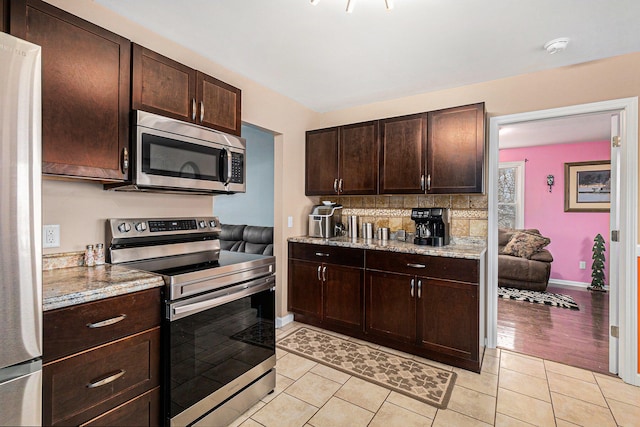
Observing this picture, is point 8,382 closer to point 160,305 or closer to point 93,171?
point 160,305

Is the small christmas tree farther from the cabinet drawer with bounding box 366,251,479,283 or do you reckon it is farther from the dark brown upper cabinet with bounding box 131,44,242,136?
the dark brown upper cabinet with bounding box 131,44,242,136

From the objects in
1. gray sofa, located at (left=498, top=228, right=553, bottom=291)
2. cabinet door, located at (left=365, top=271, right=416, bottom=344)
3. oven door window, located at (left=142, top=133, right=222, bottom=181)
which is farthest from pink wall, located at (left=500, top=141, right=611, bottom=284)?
oven door window, located at (left=142, top=133, right=222, bottom=181)

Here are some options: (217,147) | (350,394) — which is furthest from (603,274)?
(217,147)

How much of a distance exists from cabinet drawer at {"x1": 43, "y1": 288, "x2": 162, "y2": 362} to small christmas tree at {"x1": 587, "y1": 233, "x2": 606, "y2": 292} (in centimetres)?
609

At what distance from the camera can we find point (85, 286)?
1.30 metres

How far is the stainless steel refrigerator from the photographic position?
0.94m

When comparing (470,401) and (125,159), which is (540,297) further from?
(125,159)

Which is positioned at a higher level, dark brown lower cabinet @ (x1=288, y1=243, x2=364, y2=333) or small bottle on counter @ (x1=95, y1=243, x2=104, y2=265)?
small bottle on counter @ (x1=95, y1=243, x2=104, y2=265)

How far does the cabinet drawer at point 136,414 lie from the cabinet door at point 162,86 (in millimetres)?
1531

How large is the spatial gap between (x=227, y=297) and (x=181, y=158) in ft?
3.01

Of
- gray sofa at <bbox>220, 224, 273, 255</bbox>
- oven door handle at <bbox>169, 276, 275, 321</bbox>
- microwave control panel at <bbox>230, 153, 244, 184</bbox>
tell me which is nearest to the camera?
oven door handle at <bbox>169, 276, 275, 321</bbox>

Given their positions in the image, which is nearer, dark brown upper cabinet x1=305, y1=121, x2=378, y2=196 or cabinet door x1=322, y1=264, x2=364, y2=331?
cabinet door x1=322, y1=264, x2=364, y2=331

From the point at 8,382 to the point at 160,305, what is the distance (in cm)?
58

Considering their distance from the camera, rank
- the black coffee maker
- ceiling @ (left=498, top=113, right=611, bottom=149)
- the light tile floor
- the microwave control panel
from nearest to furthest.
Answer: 1. the light tile floor
2. the microwave control panel
3. the black coffee maker
4. ceiling @ (left=498, top=113, right=611, bottom=149)
